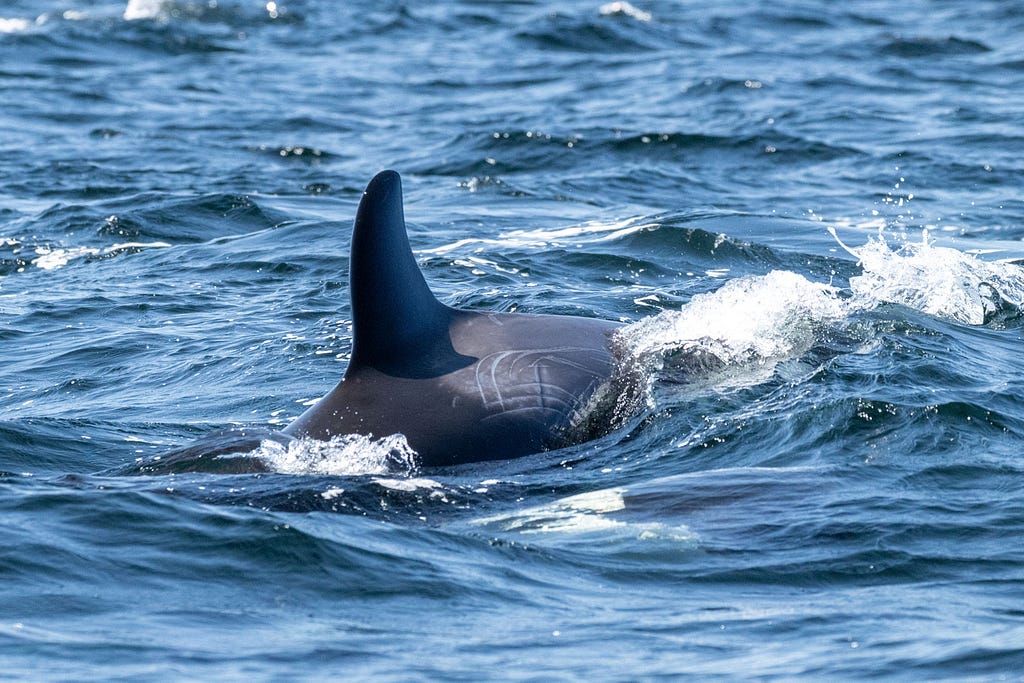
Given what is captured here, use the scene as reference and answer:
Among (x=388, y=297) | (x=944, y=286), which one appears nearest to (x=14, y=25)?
(x=944, y=286)

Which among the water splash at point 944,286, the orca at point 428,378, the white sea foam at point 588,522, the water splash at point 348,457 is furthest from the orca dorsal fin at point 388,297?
the water splash at point 944,286

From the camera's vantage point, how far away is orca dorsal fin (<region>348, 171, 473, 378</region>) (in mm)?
8188

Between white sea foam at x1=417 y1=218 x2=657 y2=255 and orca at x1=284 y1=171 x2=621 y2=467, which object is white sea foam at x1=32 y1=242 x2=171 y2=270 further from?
orca at x1=284 y1=171 x2=621 y2=467

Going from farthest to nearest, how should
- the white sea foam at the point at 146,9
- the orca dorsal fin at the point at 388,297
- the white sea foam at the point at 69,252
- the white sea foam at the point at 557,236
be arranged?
the white sea foam at the point at 146,9, the white sea foam at the point at 69,252, the white sea foam at the point at 557,236, the orca dorsal fin at the point at 388,297

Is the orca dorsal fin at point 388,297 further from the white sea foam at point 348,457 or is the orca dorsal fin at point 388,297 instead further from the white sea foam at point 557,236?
the white sea foam at point 557,236

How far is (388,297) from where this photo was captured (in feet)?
27.1

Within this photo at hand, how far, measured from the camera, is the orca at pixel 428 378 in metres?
8.20

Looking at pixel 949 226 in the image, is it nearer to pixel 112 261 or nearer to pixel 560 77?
pixel 112 261

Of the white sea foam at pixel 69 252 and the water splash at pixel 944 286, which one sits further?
the white sea foam at pixel 69 252

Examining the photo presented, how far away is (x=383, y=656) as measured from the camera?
6.02 m

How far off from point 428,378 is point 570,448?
852 millimetres

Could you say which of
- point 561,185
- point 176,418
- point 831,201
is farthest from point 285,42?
point 176,418

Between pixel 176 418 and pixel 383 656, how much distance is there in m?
5.03

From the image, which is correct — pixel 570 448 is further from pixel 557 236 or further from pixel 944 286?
pixel 557 236
